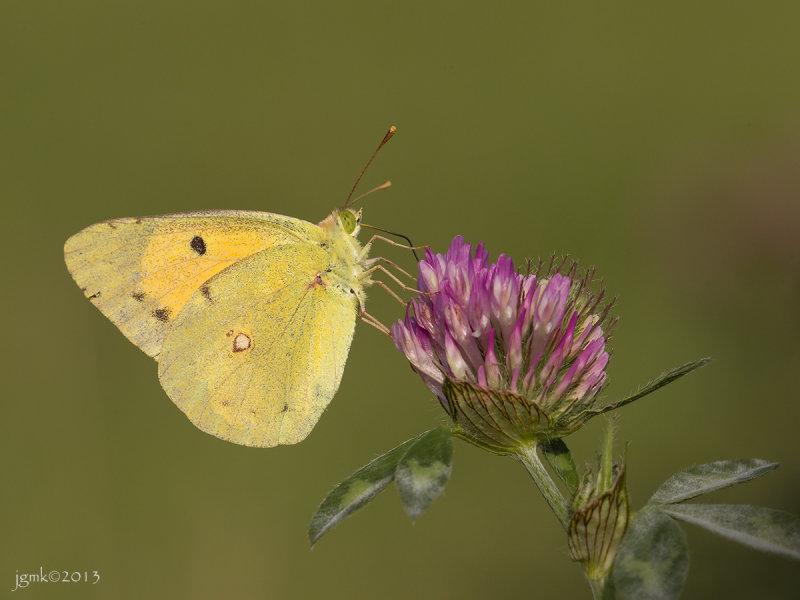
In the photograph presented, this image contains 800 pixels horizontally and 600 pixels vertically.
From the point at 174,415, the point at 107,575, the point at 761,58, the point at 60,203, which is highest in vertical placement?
the point at 60,203

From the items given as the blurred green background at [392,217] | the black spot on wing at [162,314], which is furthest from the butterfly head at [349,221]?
the blurred green background at [392,217]

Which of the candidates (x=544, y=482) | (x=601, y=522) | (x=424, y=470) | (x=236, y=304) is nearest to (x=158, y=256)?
(x=236, y=304)

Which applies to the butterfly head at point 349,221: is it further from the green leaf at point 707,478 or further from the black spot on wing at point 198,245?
the green leaf at point 707,478

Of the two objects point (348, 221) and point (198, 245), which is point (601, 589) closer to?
point (348, 221)

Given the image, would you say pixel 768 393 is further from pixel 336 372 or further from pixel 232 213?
pixel 232 213

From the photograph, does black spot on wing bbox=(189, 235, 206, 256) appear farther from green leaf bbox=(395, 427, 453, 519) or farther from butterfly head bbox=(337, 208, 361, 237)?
green leaf bbox=(395, 427, 453, 519)

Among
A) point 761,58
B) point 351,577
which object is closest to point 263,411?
point 351,577
